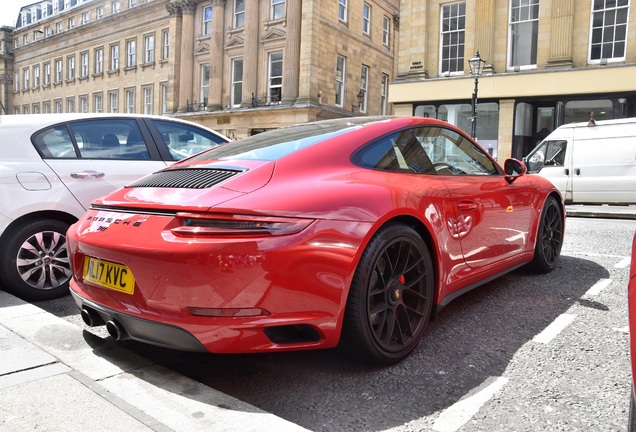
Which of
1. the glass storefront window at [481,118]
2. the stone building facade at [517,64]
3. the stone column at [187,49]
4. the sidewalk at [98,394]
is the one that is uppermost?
the stone column at [187,49]

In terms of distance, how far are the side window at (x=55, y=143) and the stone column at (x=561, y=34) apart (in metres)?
19.7

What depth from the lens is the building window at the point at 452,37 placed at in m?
22.1

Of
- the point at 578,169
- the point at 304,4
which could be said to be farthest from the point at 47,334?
the point at 304,4

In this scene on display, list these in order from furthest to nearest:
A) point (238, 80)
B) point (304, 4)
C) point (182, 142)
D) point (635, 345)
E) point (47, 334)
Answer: point (238, 80)
point (304, 4)
point (182, 142)
point (47, 334)
point (635, 345)

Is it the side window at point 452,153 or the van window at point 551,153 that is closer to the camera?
the side window at point 452,153

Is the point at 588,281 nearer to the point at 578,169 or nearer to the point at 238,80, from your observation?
the point at 578,169

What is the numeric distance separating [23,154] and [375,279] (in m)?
3.23

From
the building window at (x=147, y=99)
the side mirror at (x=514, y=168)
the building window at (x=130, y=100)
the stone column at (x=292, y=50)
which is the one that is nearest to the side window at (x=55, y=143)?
the side mirror at (x=514, y=168)

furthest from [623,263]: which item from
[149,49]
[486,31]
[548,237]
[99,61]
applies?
[99,61]

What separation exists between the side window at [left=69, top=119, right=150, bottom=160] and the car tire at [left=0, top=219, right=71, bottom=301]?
0.74 m

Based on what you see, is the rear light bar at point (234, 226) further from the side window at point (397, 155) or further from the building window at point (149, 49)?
the building window at point (149, 49)

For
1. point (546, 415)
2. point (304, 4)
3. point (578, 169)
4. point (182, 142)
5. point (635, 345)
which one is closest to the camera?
point (635, 345)

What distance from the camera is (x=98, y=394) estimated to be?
7.55ft

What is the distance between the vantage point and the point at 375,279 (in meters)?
2.69
